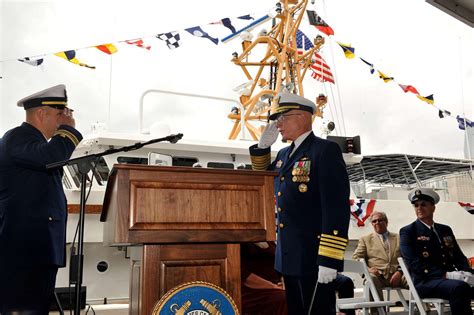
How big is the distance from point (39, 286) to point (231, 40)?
255 inches

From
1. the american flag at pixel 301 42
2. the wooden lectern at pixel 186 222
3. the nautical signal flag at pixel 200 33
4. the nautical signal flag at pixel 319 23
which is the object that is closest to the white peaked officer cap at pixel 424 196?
the wooden lectern at pixel 186 222

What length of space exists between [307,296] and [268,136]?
932 mm

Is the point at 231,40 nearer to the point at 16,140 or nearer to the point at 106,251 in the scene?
the point at 106,251

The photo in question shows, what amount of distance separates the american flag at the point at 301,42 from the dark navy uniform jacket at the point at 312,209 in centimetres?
647

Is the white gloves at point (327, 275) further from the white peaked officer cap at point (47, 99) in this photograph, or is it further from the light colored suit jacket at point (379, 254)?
the light colored suit jacket at point (379, 254)

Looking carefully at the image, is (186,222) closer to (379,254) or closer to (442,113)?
(379,254)

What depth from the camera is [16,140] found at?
2.18 metres

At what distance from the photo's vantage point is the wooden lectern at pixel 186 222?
5.57ft

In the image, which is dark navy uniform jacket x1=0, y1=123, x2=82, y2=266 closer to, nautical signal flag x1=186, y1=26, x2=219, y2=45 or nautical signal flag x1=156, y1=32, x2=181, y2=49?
nautical signal flag x1=156, y1=32, x2=181, y2=49

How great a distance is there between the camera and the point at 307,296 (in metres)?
2.25

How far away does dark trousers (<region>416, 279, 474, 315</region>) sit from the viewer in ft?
12.1

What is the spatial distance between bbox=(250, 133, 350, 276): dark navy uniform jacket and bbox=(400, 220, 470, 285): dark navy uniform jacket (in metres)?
2.31

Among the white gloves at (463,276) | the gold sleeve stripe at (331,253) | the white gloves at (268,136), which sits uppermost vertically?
Result: the white gloves at (268,136)

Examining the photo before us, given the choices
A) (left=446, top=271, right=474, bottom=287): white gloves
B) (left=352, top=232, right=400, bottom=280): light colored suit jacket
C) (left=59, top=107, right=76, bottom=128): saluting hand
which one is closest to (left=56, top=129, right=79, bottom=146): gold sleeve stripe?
(left=59, top=107, right=76, bottom=128): saluting hand
